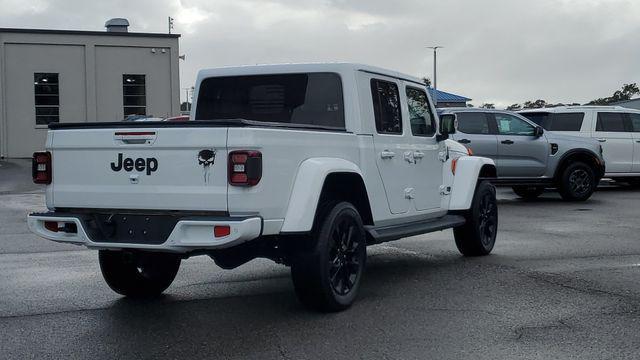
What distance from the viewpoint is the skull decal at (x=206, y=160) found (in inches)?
210

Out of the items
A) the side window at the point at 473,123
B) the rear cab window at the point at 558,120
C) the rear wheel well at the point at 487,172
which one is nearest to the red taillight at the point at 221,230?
the rear wheel well at the point at 487,172

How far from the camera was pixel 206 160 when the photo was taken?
5363mm

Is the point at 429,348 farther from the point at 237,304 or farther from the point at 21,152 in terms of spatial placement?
the point at 21,152

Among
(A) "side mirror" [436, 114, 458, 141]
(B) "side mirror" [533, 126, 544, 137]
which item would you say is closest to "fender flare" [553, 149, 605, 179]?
(B) "side mirror" [533, 126, 544, 137]

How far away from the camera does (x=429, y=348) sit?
204 inches

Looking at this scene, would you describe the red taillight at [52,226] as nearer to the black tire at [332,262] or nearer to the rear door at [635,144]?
the black tire at [332,262]

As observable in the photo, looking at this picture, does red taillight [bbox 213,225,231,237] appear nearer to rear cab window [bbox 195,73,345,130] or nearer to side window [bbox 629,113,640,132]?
rear cab window [bbox 195,73,345,130]

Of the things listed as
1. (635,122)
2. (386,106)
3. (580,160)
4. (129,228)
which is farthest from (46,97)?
(129,228)

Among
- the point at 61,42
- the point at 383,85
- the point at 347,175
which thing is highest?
the point at 61,42

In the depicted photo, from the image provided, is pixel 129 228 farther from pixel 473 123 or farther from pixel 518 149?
pixel 518 149

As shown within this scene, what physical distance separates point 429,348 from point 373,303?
4.62ft

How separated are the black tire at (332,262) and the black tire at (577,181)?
34.8 feet

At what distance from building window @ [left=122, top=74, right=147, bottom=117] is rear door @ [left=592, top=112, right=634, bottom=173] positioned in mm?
23794

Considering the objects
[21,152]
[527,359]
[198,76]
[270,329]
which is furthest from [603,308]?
[21,152]
